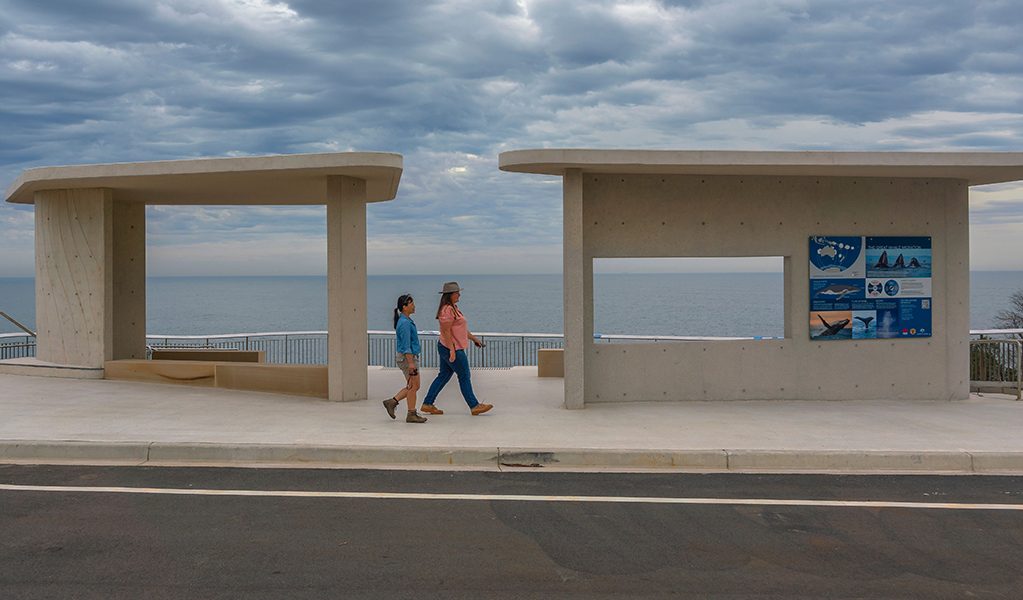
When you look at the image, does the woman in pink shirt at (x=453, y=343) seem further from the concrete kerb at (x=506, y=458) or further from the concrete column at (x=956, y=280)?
the concrete column at (x=956, y=280)

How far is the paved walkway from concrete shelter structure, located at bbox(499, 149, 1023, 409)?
1.38ft

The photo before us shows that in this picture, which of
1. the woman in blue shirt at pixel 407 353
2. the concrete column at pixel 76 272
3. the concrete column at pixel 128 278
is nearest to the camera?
the woman in blue shirt at pixel 407 353

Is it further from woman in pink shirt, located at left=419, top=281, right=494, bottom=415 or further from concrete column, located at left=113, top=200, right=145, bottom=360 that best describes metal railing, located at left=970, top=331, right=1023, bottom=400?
concrete column, located at left=113, top=200, right=145, bottom=360

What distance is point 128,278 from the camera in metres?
14.1

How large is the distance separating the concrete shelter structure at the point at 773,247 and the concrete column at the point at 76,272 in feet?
25.0

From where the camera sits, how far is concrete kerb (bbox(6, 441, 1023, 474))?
25.3ft

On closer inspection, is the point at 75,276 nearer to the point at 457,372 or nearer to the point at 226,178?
the point at 226,178

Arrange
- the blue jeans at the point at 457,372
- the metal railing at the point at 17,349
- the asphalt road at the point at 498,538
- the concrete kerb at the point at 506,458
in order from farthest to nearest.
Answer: the metal railing at the point at 17,349, the blue jeans at the point at 457,372, the concrete kerb at the point at 506,458, the asphalt road at the point at 498,538

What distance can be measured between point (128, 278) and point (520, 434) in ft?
31.0

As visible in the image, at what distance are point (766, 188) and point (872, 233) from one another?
5.94 ft

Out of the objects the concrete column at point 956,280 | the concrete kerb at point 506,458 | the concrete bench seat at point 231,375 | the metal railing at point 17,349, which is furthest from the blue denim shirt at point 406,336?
the metal railing at point 17,349

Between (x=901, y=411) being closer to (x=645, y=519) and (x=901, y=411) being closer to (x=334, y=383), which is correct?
(x=645, y=519)

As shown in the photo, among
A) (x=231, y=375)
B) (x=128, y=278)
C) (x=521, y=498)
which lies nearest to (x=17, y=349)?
(x=128, y=278)

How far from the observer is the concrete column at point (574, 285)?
396 inches
